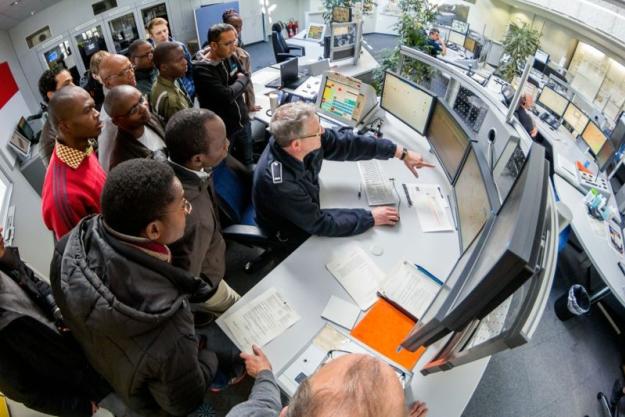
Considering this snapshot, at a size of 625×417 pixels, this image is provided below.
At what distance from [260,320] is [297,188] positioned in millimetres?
707

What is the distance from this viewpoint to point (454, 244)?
6.12 ft

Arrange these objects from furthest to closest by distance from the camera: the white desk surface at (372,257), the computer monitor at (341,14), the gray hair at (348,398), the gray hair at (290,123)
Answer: the computer monitor at (341,14) < the gray hair at (290,123) < the white desk surface at (372,257) < the gray hair at (348,398)

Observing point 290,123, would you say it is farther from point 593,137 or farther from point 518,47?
point 518,47

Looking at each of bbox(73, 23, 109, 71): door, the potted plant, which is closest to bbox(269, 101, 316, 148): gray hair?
bbox(73, 23, 109, 71): door

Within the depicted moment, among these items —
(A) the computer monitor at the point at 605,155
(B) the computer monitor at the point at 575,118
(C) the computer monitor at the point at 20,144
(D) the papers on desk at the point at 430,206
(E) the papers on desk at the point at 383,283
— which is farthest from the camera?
(B) the computer monitor at the point at 575,118

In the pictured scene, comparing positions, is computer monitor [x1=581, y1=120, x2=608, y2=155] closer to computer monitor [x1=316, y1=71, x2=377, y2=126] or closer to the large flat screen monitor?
the large flat screen monitor

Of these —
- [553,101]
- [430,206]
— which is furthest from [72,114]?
[553,101]

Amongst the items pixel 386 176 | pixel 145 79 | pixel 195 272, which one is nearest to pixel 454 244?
pixel 386 176

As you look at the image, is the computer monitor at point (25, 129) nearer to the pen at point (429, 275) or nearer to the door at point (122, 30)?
the door at point (122, 30)

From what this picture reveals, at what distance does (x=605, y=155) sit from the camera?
310 cm

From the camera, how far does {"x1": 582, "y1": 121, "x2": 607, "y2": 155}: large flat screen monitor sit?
3241 mm

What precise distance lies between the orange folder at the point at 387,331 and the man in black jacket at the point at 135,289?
0.70 m

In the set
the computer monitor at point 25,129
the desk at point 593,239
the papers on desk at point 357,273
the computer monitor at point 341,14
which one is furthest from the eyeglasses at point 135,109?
the computer monitor at point 341,14

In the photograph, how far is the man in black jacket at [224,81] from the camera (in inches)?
111
